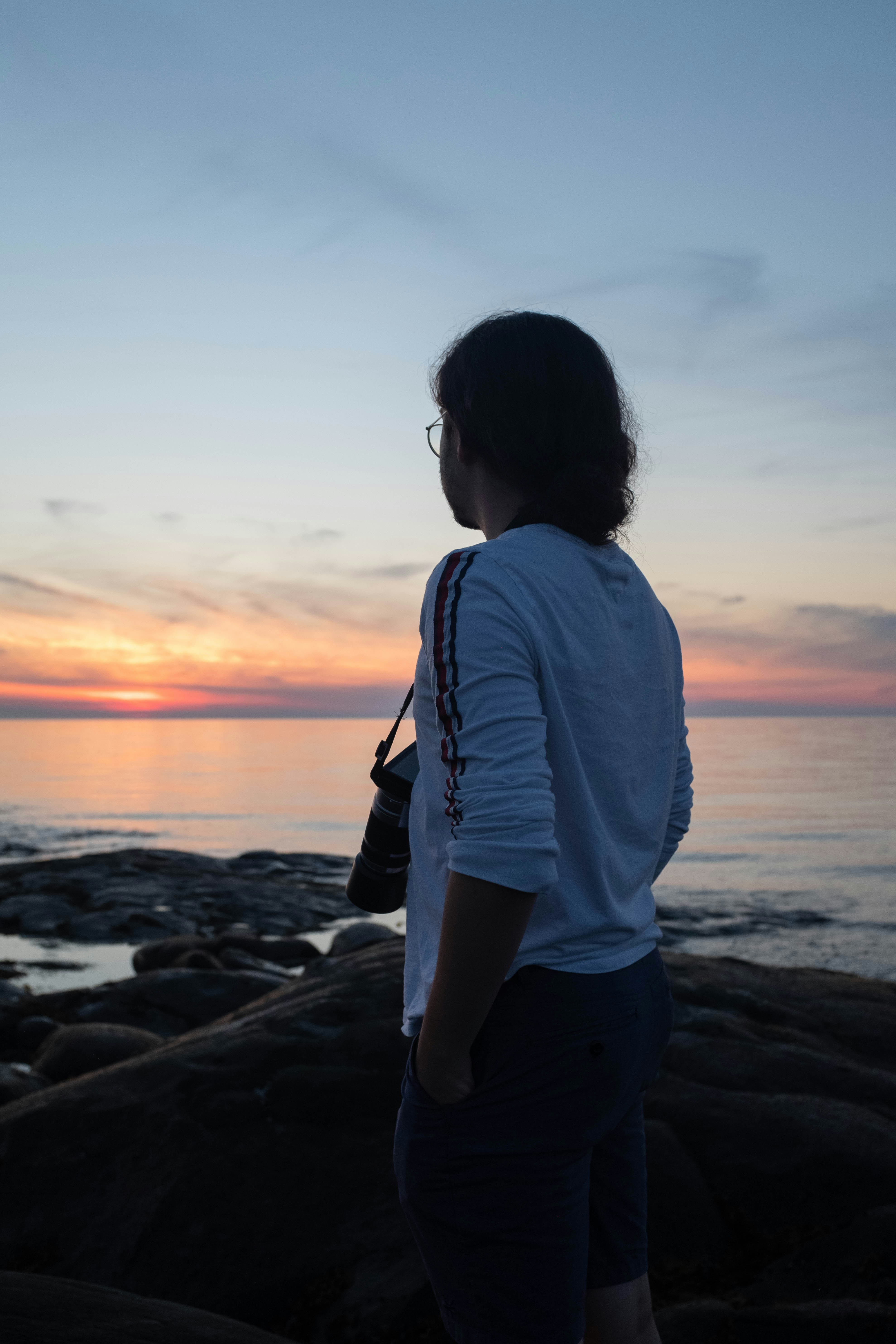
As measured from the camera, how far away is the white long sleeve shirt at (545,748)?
154cm

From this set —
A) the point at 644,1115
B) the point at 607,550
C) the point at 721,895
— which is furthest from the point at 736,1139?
the point at 721,895

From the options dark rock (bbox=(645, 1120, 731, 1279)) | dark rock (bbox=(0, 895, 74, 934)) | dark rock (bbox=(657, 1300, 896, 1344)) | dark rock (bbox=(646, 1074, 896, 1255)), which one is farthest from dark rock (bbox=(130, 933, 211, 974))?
dark rock (bbox=(657, 1300, 896, 1344))

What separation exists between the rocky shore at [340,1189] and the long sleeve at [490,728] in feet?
6.60

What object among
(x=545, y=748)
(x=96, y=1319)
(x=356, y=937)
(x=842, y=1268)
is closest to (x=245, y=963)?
(x=356, y=937)

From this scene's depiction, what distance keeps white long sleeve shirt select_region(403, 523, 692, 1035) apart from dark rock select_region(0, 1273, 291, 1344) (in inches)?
60.6

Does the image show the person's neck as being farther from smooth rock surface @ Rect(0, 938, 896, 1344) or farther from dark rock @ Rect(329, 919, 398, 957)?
dark rock @ Rect(329, 919, 398, 957)

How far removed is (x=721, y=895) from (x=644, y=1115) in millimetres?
18060

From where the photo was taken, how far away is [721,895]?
21.4 m

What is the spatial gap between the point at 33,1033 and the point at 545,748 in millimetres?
8508

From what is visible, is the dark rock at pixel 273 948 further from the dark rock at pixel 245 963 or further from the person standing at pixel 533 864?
the person standing at pixel 533 864

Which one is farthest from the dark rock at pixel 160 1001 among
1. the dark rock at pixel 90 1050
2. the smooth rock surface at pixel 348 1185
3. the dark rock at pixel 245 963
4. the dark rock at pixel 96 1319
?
the dark rock at pixel 96 1319

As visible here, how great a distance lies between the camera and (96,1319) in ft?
8.30

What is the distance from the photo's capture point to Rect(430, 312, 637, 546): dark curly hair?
6.07ft

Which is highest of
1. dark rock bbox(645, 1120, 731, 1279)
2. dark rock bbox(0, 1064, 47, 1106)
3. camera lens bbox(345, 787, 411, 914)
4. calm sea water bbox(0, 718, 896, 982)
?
camera lens bbox(345, 787, 411, 914)
